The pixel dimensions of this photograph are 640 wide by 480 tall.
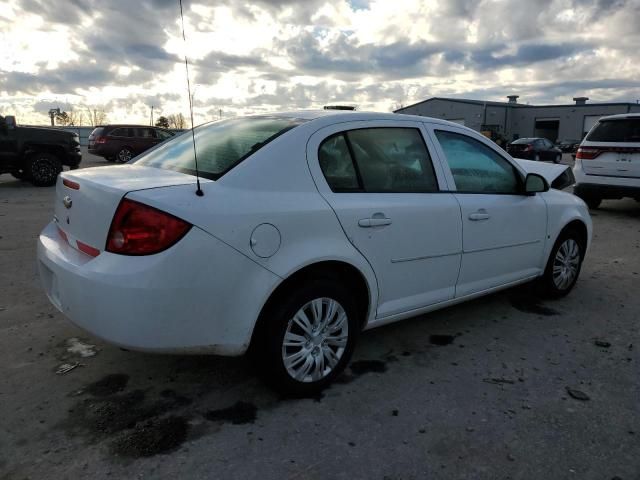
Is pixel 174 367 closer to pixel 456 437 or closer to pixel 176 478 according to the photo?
pixel 176 478

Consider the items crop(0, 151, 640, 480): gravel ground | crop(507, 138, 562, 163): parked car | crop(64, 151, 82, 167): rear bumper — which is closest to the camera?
crop(0, 151, 640, 480): gravel ground

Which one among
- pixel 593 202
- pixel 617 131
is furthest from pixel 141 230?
pixel 593 202

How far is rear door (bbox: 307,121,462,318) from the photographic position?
2.93 m

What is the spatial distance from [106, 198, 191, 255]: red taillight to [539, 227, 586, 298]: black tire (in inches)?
135

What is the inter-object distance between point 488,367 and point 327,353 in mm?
1137

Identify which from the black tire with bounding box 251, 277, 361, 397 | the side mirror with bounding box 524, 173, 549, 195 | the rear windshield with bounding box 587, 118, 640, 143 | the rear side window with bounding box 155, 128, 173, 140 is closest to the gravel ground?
the black tire with bounding box 251, 277, 361, 397

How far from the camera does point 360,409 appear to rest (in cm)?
279

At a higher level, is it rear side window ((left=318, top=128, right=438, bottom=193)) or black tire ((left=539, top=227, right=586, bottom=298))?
rear side window ((left=318, top=128, right=438, bottom=193))

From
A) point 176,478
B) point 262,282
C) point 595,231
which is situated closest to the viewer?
point 176,478

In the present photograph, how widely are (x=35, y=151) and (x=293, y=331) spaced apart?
11780 mm

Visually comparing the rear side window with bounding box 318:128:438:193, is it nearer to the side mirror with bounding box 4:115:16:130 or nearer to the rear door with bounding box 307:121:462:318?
the rear door with bounding box 307:121:462:318

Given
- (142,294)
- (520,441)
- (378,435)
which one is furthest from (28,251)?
(520,441)

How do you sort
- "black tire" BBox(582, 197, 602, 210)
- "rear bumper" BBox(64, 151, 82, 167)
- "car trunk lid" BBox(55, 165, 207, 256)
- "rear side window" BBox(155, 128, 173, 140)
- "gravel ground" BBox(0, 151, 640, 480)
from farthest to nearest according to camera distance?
"rear side window" BBox(155, 128, 173, 140) < "rear bumper" BBox(64, 151, 82, 167) < "black tire" BBox(582, 197, 602, 210) < "car trunk lid" BBox(55, 165, 207, 256) < "gravel ground" BBox(0, 151, 640, 480)

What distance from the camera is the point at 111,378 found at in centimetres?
308
